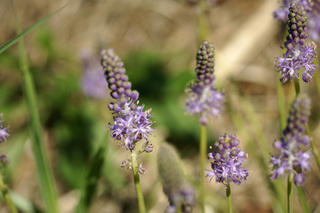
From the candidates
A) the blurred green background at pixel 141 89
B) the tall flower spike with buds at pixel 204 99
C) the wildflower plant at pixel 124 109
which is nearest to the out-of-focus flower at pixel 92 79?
the blurred green background at pixel 141 89

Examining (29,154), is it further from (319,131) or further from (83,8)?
(319,131)

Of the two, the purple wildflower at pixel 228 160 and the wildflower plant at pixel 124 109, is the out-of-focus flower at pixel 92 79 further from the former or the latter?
the purple wildflower at pixel 228 160

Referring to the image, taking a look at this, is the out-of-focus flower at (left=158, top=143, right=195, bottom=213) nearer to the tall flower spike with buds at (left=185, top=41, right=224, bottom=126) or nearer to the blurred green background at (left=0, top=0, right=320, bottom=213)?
the tall flower spike with buds at (left=185, top=41, right=224, bottom=126)

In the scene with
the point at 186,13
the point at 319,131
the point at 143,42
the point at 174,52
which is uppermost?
the point at 186,13

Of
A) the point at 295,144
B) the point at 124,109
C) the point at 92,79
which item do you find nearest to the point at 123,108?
the point at 124,109

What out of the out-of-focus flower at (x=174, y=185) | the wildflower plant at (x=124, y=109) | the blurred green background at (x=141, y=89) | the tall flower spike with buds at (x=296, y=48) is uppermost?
the blurred green background at (x=141, y=89)

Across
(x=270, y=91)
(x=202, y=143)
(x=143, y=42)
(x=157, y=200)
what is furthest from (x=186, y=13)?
(x=202, y=143)
